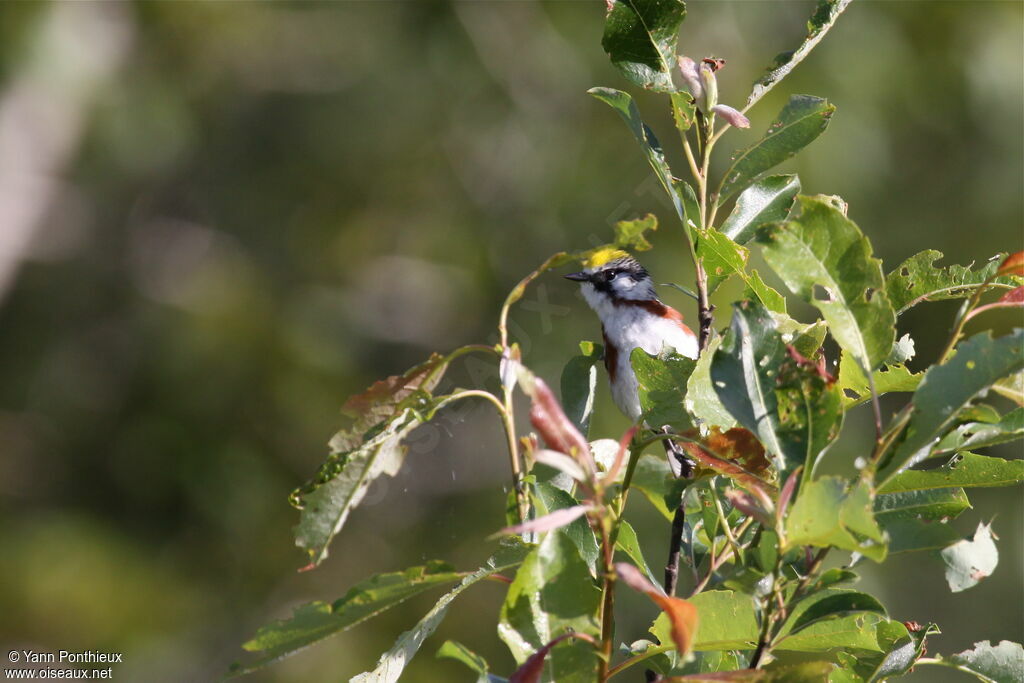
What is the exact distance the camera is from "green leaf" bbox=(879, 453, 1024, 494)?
948 mm

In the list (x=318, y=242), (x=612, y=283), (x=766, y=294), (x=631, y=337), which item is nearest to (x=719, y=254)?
(x=766, y=294)

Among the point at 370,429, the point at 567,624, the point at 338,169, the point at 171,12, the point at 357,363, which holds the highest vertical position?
the point at 171,12

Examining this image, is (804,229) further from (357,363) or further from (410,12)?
(410,12)

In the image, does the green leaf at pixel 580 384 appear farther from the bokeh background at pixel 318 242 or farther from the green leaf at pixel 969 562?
the bokeh background at pixel 318 242

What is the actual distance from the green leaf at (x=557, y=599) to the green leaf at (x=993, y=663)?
41cm

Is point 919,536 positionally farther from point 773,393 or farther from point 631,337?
point 631,337

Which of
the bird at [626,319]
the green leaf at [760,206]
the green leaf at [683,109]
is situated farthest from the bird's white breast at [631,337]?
the green leaf at [683,109]

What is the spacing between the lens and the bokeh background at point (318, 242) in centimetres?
493

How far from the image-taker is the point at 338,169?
629cm

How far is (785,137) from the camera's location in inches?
43.1

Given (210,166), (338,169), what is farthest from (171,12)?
(338,169)

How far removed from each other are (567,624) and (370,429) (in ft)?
0.94

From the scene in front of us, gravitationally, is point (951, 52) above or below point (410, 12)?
below

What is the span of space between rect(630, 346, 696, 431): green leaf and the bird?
1.42 m
